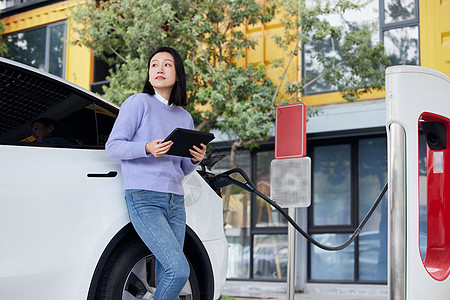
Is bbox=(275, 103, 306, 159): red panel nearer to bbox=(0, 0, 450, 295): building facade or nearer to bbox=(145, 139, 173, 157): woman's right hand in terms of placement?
bbox=(145, 139, 173, 157): woman's right hand

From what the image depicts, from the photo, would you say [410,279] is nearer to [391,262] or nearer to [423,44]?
[391,262]

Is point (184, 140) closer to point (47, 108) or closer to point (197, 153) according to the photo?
point (197, 153)

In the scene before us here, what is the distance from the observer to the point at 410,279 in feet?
10.5

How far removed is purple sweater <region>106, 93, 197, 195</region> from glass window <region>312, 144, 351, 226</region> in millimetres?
6878

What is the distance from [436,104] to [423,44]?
6039 mm

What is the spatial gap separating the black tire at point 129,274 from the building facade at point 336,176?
5.73 metres

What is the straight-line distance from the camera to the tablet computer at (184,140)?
3.00 metres

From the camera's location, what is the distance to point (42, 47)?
12375 mm

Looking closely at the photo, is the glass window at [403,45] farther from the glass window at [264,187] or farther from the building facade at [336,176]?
the glass window at [264,187]

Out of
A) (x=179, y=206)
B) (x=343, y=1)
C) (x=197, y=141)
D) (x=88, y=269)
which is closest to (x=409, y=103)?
(x=197, y=141)

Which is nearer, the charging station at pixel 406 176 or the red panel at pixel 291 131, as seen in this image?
the charging station at pixel 406 176

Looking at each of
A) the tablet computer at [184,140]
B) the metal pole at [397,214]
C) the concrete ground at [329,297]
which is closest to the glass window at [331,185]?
the concrete ground at [329,297]

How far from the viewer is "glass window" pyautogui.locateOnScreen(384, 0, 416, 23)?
30.6ft

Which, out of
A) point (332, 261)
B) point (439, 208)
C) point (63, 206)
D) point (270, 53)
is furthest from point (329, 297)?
point (63, 206)
